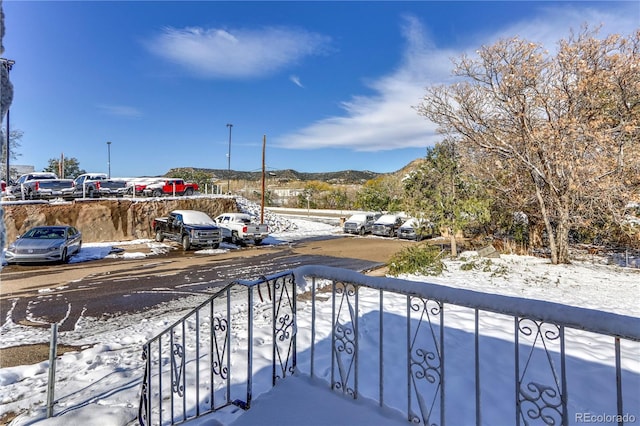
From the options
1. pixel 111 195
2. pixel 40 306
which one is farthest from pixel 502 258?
pixel 111 195

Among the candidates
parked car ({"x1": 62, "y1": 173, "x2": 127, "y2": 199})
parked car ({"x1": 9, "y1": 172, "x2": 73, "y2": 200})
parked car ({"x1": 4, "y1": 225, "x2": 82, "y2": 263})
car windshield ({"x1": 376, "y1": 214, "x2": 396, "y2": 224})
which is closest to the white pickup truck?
parked car ({"x1": 4, "y1": 225, "x2": 82, "y2": 263})

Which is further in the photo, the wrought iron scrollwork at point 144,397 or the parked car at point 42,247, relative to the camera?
the parked car at point 42,247

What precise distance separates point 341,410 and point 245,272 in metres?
9.10

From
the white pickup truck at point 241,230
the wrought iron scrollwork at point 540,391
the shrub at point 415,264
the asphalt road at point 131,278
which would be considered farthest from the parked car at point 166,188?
the wrought iron scrollwork at point 540,391

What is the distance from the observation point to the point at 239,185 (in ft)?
162

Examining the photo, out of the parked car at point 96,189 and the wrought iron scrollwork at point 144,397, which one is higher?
the parked car at point 96,189

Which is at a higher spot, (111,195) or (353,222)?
(111,195)

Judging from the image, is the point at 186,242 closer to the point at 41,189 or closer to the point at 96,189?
the point at 41,189

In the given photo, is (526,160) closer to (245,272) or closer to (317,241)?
(245,272)

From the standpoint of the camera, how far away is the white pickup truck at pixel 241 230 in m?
17.9

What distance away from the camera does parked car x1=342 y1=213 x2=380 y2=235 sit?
24016 millimetres

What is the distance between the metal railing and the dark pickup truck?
11.0 meters

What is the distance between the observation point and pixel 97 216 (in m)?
19.4
